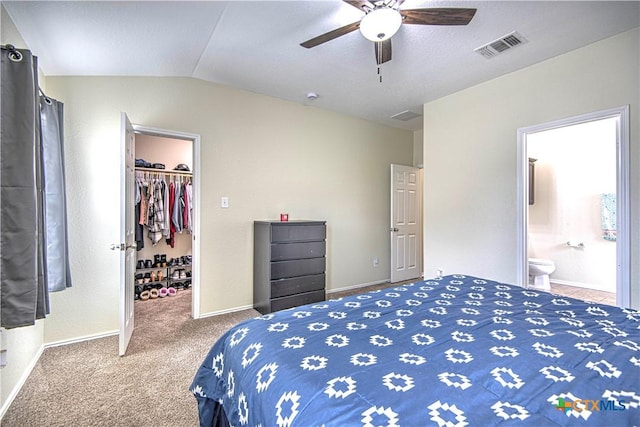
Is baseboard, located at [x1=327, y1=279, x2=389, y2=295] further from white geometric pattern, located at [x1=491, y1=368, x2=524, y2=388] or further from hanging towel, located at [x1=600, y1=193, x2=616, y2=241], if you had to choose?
white geometric pattern, located at [x1=491, y1=368, x2=524, y2=388]

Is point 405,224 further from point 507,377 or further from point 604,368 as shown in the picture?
point 507,377

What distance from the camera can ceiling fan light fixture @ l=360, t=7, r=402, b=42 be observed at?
5.42 ft

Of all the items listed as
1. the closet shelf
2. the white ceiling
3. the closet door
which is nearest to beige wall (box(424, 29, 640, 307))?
the white ceiling

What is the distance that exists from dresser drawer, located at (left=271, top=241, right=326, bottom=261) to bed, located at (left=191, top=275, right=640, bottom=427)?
1653mm

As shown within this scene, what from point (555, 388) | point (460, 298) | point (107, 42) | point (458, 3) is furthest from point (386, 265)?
point (107, 42)

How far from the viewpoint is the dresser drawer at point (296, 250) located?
3109 millimetres

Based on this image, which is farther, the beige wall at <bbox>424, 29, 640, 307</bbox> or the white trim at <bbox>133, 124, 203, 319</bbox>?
the white trim at <bbox>133, 124, 203, 319</bbox>

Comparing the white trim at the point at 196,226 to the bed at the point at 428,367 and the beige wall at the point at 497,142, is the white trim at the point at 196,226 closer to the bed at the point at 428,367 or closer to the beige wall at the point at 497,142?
the bed at the point at 428,367

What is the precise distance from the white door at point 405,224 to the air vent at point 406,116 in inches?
28.4

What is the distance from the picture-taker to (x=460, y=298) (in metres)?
1.66

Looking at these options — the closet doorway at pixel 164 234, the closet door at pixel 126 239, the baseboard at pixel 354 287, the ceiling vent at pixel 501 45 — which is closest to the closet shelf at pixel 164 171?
the closet doorway at pixel 164 234

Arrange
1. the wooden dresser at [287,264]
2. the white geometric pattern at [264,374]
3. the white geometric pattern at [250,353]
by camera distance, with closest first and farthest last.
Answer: the white geometric pattern at [264,374], the white geometric pattern at [250,353], the wooden dresser at [287,264]

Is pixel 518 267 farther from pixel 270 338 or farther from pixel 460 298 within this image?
pixel 270 338

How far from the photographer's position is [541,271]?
411 cm
